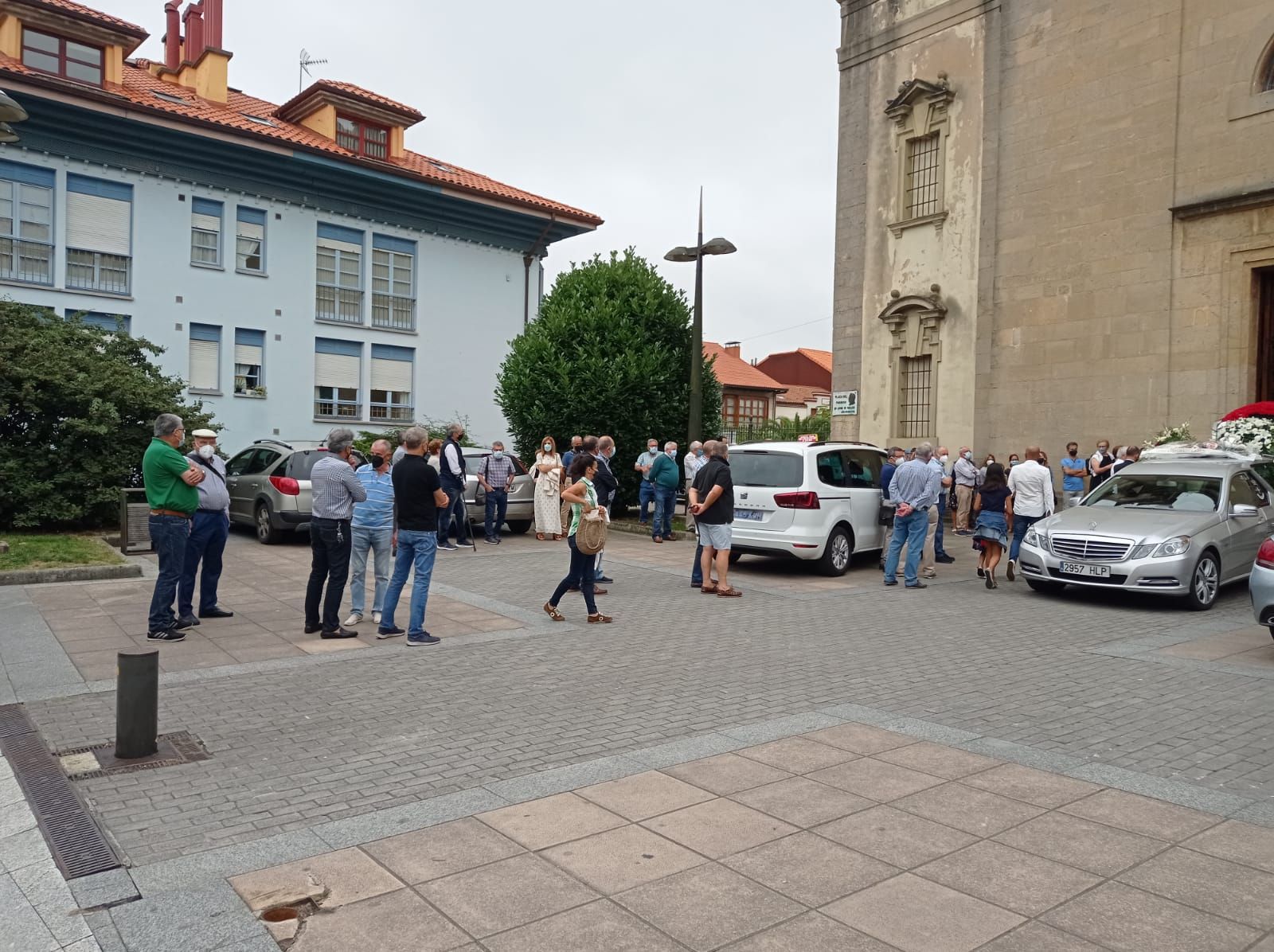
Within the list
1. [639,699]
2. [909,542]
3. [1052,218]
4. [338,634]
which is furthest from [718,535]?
[1052,218]

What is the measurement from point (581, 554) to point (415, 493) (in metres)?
1.86

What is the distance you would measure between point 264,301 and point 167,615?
63.0ft

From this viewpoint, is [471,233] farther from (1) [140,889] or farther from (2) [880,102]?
(1) [140,889]

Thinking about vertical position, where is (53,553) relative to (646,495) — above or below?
below

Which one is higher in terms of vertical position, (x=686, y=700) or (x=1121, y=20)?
(x=1121, y=20)

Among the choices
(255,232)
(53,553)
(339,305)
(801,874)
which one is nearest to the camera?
(801,874)

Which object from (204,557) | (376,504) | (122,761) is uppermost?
(376,504)

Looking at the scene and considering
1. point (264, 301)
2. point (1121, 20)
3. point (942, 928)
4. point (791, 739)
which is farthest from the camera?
point (264, 301)

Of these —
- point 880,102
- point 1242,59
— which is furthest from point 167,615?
point 880,102

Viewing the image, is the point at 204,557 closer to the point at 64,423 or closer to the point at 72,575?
the point at 72,575

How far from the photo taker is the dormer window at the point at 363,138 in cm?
2834

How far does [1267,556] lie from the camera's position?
26.6 ft

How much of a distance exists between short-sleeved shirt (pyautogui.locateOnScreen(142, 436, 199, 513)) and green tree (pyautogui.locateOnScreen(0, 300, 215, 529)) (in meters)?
7.51

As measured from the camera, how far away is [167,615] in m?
8.24
